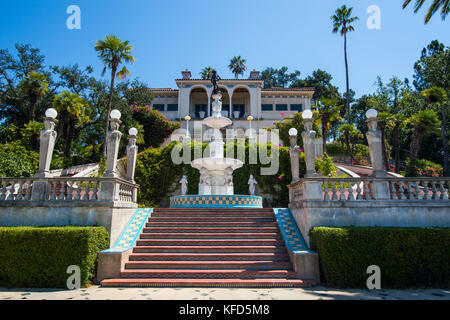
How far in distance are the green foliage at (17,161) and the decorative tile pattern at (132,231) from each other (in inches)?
430

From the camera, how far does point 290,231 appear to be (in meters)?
9.70

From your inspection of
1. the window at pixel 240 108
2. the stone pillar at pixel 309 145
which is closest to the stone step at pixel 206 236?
the stone pillar at pixel 309 145

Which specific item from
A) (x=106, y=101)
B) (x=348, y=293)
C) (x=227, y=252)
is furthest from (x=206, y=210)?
(x=106, y=101)

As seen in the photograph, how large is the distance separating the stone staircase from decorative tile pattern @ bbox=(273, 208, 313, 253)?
0.81 feet

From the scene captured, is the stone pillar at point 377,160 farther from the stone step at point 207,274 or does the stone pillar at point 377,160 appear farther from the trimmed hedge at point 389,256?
the stone step at point 207,274

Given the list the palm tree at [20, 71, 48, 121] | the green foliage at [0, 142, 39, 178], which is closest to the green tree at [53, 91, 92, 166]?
the palm tree at [20, 71, 48, 121]

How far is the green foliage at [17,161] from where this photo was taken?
53.7 ft

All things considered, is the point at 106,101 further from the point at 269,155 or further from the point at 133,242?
the point at 133,242

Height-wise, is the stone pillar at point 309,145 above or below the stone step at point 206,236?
above

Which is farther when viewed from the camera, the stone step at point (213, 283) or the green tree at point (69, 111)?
the green tree at point (69, 111)

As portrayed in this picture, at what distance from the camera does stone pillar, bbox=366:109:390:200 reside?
8.80m

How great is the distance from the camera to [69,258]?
291 inches

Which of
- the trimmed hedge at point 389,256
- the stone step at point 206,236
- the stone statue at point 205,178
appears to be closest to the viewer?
the trimmed hedge at point 389,256
